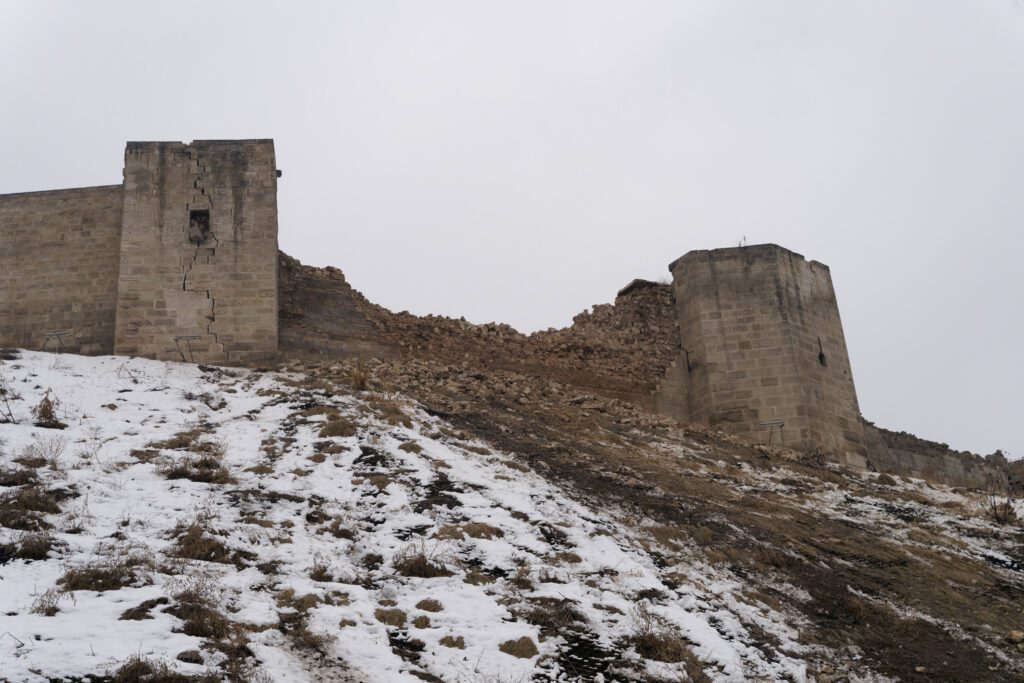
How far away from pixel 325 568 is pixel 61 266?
34.2 feet

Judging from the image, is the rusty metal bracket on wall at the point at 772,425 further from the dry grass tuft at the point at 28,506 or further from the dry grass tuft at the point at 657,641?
the dry grass tuft at the point at 28,506

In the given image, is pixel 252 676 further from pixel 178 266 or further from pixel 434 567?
pixel 178 266

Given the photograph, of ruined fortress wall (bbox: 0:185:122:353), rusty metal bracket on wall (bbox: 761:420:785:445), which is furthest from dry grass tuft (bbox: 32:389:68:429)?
rusty metal bracket on wall (bbox: 761:420:785:445)

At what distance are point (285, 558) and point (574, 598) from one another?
243 centimetres

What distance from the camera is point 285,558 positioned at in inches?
357

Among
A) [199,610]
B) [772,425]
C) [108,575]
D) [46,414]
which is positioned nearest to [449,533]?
[199,610]

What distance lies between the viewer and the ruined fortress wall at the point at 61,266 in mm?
16802

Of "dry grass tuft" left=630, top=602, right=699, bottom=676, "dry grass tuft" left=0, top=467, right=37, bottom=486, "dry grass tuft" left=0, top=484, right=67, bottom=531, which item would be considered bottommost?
"dry grass tuft" left=630, top=602, right=699, bottom=676

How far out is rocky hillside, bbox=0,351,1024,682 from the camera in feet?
24.8

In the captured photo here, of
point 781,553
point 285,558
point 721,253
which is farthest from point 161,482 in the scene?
point 721,253

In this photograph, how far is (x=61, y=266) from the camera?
56.3 feet

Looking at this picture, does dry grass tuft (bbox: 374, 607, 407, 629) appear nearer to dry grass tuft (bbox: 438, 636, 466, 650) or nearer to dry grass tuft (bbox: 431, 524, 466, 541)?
dry grass tuft (bbox: 438, 636, 466, 650)

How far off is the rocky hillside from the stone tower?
10.0 feet

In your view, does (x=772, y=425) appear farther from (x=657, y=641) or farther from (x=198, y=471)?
(x=657, y=641)
